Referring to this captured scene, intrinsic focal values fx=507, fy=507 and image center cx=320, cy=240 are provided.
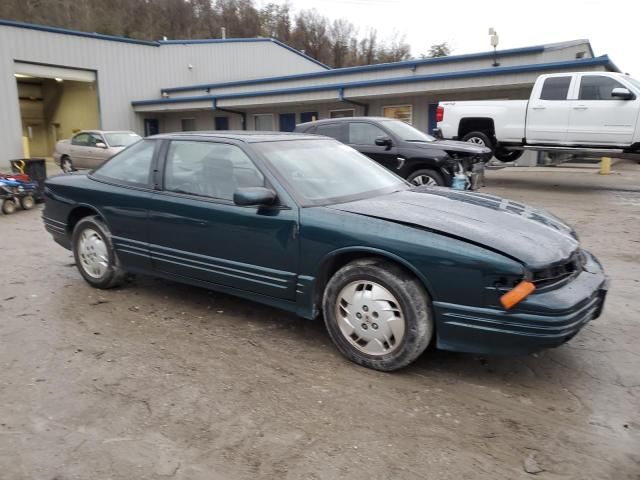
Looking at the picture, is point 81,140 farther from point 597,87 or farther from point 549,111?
point 597,87

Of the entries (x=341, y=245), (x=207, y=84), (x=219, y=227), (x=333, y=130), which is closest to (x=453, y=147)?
(x=333, y=130)

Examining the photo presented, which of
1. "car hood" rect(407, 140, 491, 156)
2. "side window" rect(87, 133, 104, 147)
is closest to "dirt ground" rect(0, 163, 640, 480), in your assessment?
"car hood" rect(407, 140, 491, 156)

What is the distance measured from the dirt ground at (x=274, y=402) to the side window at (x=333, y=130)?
19.2 ft

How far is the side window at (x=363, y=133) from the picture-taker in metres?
9.47

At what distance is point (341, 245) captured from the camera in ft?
11.1

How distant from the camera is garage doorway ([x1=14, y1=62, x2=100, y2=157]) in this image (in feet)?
90.6

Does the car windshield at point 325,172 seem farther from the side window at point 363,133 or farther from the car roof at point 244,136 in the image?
the side window at point 363,133

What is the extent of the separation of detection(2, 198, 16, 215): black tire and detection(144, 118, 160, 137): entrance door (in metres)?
19.1

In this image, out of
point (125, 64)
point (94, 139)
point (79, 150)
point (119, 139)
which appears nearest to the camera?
point (94, 139)

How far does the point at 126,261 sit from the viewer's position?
4.71 meters

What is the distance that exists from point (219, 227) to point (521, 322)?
2.27 metres

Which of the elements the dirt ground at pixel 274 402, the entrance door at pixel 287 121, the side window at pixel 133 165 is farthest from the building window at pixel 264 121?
the dirt ground at pixel 274 402

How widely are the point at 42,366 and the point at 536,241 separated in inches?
133

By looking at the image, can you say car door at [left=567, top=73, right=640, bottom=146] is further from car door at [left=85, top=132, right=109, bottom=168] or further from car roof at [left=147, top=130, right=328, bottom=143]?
car door at [left=85, top=132, right=109, bottom=168]
